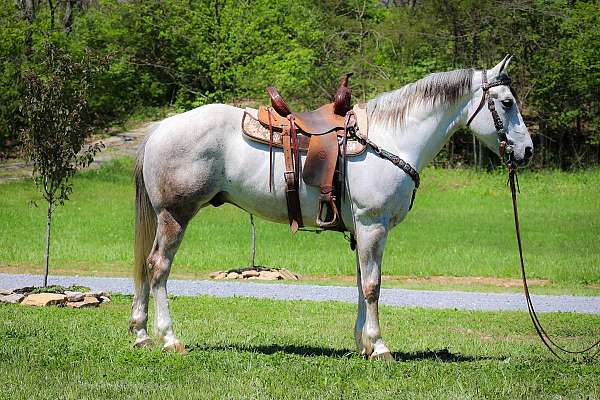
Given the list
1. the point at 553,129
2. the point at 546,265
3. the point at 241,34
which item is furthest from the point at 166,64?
the point at 546,265

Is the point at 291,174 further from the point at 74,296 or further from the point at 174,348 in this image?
the point at 74,296

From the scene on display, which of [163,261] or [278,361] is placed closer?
[278,361]

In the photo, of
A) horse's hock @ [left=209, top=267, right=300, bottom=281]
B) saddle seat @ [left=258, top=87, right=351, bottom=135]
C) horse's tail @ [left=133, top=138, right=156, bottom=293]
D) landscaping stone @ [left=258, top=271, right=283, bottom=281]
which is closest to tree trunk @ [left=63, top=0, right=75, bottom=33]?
horse's hock @ [left=209, top=267, right=300, bottom=281]

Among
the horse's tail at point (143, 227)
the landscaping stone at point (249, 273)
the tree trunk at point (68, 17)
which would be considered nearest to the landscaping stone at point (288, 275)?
the landscaping stone at point (249, 273)

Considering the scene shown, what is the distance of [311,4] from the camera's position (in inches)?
1876

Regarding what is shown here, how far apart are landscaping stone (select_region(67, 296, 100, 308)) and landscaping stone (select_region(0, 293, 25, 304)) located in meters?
0.86

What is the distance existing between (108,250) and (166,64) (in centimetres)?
1934

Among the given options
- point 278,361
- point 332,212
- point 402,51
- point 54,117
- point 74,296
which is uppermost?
point 332,212

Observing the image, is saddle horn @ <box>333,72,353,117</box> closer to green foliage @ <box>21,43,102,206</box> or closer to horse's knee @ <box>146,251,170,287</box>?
horse's knee @ <box>146,251,170,287</box>

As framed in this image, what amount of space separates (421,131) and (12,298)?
7.25 metres

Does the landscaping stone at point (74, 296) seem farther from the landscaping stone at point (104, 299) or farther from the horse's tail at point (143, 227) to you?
the horse's tail at point (143, 227)

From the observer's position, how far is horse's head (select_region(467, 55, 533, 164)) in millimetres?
8555

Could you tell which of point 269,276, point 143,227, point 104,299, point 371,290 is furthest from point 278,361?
point 269,276

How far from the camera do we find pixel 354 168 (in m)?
8.50
